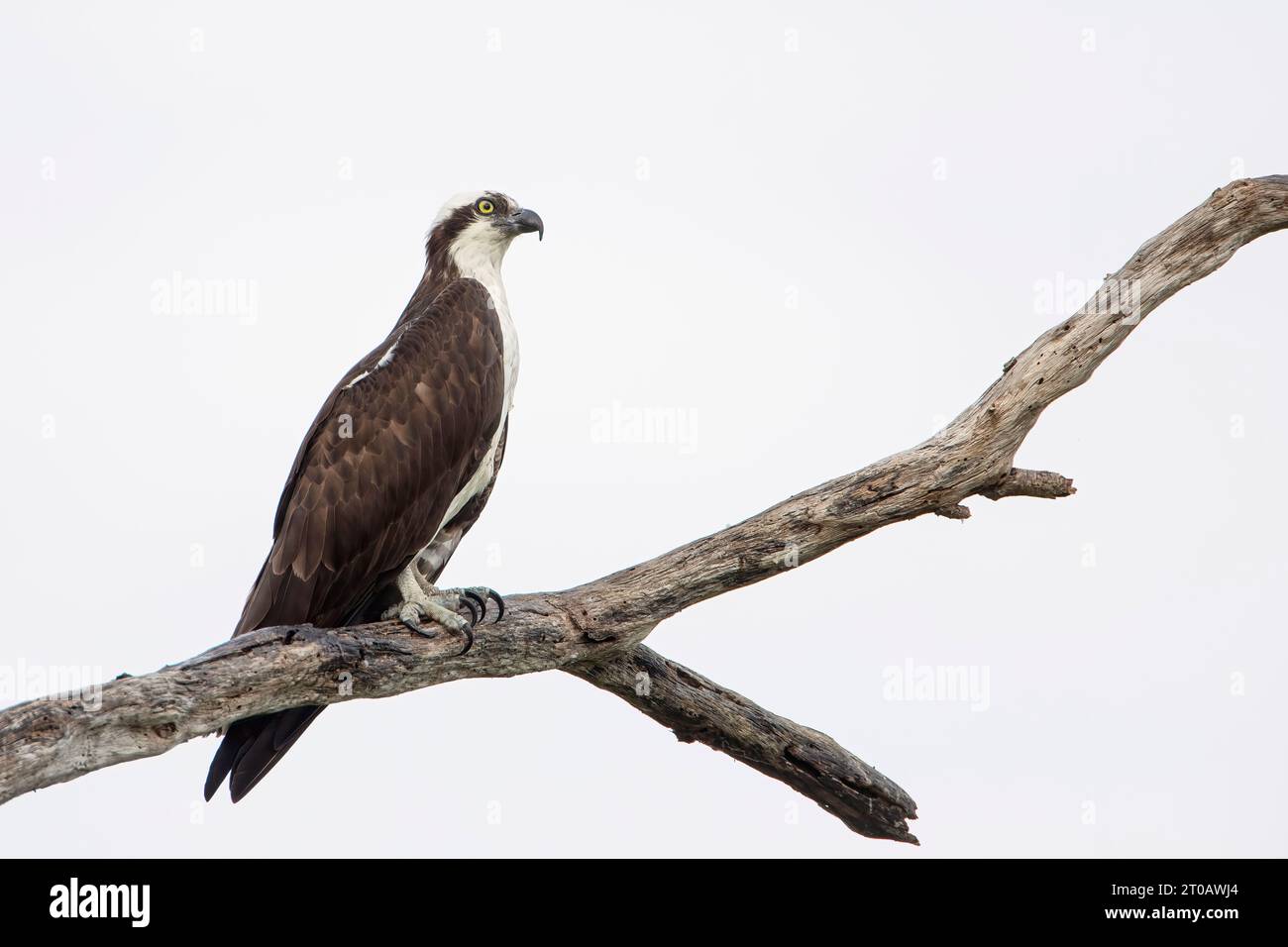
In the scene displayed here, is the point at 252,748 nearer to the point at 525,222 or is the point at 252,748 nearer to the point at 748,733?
the point at 748,733

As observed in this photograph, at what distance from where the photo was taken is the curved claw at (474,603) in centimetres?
683

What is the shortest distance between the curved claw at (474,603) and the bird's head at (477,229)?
204cm

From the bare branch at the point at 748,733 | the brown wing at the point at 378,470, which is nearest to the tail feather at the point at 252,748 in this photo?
the brown wing at the point at 378,470

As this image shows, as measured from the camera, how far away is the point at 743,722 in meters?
7.32

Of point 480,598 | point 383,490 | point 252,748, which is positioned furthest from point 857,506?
point 252,748

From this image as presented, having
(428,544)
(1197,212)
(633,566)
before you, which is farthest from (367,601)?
(1197,212)

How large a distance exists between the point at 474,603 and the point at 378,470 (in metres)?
0.87

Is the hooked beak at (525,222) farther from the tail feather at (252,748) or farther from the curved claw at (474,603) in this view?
the tail feather at (252,748)

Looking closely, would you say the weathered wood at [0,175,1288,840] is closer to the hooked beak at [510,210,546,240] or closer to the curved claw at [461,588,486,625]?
the curved claw at [461,588,486,625]

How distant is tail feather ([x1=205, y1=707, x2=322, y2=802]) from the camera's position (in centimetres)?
675

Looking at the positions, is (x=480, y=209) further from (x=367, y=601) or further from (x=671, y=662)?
(x=671, y=662)

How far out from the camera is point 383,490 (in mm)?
6805

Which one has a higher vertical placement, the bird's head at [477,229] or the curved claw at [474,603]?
the bird's head at [477,229]

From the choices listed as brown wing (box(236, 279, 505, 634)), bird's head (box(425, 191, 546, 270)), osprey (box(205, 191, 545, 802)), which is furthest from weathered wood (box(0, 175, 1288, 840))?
bird's head (box(425, 191, 546, 270))
